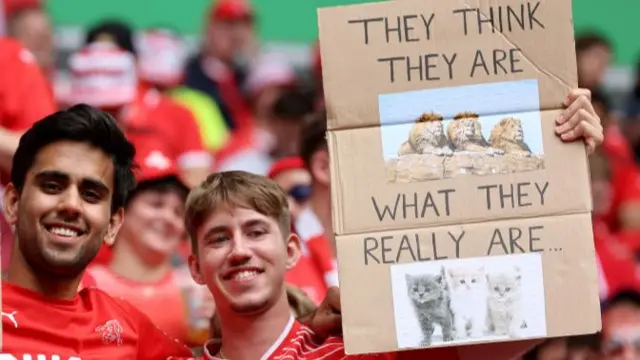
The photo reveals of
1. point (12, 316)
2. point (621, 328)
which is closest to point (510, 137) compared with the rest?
point (12, 316)

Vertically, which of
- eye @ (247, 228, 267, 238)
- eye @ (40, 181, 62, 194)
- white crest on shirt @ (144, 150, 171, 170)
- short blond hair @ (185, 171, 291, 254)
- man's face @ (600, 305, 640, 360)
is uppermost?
white crest on shirt @ (144, 150, 171, 170)

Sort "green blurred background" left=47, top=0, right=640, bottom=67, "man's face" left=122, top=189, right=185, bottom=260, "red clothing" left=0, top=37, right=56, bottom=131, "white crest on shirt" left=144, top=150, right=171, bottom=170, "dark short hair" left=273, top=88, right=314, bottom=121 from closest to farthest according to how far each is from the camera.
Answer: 1. "red clothing" left=0, top=37, right=56, bottom=131
2. "man's face" left=122, top=189, right=185, bottom=260
3. "white crest on shirt" left=144, top=150, right=171, bottom=170
4. "dark short hair" left=273, top=88, right=314, bottom=121
5. "green blurred background" left=47, top=0, right=640, bottom=67

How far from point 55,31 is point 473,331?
213 inches

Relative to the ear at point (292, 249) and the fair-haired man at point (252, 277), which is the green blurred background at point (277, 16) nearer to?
the ear at point (292, 249)

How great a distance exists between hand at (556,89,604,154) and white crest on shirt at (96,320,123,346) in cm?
136

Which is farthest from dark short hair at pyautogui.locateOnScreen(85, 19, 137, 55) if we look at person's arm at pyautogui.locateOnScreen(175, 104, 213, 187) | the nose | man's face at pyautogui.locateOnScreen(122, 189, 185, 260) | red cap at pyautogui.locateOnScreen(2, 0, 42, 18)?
the nose

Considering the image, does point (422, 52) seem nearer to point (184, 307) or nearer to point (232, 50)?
point (184, 307)

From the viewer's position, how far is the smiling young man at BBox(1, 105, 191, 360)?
4426 mm

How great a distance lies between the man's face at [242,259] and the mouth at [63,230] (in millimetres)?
352

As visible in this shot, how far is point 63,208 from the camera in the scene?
4406 mm

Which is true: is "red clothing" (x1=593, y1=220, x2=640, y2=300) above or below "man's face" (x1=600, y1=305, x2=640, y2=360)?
above

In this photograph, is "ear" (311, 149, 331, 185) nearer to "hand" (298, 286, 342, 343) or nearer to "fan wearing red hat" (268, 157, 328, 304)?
"fan wearing red hat" (268, 157, 328, 304)

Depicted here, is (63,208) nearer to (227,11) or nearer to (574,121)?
(574,121)

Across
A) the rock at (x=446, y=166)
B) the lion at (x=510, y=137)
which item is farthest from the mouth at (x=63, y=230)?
the lion at (x=510, y=137)
